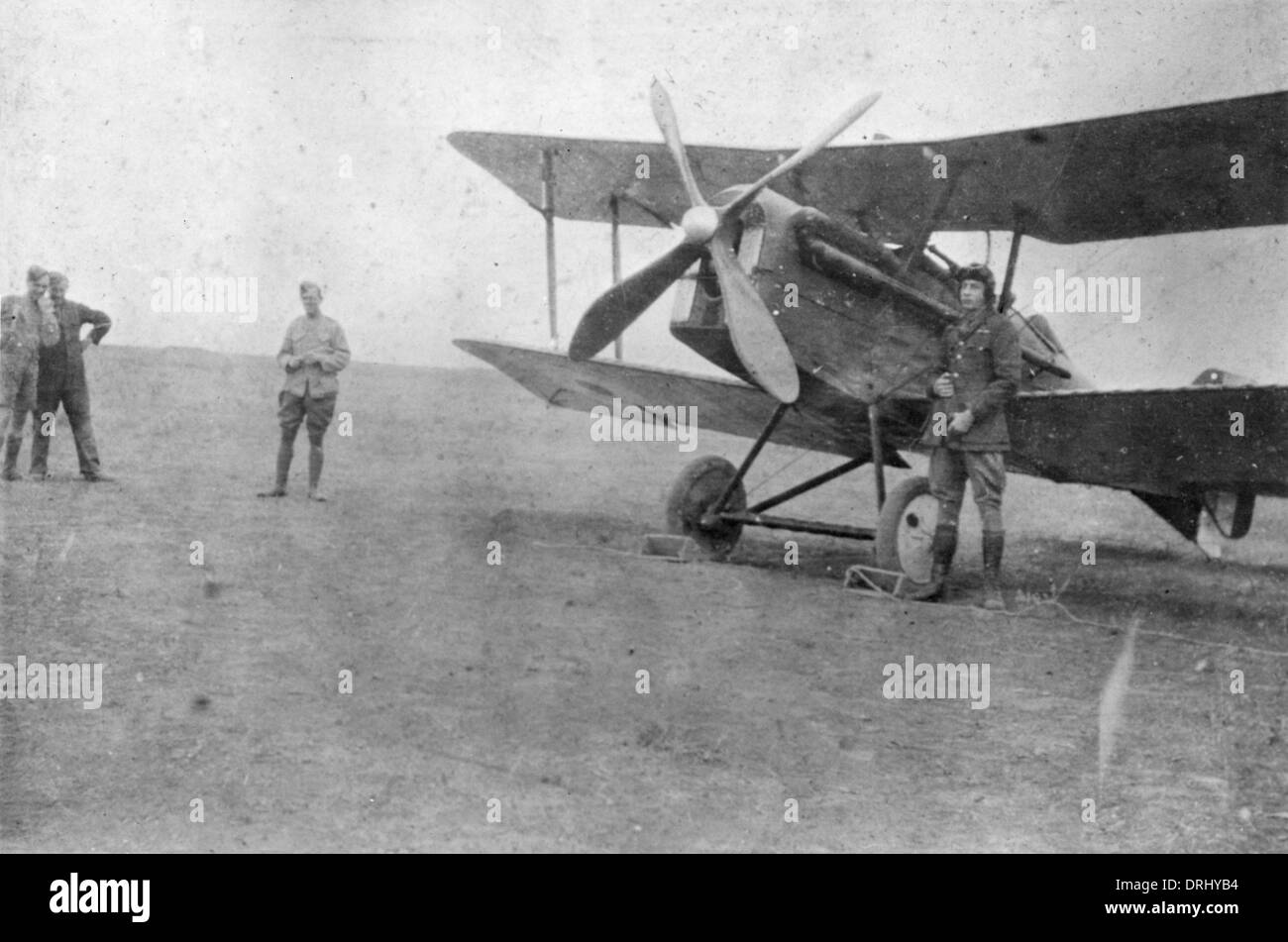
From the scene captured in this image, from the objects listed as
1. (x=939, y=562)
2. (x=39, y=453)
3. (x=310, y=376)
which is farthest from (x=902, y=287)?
(x=39, y=453)

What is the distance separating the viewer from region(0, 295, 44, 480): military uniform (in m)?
9.18

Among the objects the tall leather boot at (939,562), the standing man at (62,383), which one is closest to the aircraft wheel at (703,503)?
the tall leather boot at (939,562)

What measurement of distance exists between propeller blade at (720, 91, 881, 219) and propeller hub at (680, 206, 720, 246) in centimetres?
8

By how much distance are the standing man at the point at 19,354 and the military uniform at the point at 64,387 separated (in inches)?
5.5

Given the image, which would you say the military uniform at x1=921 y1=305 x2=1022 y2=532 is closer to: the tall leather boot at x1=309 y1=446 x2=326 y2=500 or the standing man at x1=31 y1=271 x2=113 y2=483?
the tall leather boot at x1=309 y1=446 x2=326 y2=500

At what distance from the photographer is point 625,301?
7.59m

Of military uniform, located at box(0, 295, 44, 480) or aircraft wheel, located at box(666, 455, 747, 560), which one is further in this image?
military uniform, located at box(0, 295, 44, 480)

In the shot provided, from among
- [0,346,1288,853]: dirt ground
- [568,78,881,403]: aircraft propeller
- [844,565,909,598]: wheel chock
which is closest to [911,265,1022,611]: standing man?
[844,565,909,598]: wheel chock

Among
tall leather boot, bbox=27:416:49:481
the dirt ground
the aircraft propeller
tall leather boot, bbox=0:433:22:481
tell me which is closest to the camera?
the dirt ground

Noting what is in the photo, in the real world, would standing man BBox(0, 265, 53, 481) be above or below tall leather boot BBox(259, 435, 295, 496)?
above

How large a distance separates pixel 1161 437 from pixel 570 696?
4.37 m

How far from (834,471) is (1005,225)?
2199 mm

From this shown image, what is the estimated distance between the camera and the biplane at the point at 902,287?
6.75 m

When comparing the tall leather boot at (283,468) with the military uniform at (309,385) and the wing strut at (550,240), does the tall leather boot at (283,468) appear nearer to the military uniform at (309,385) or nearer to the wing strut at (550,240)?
the military uniform at (309,385)
